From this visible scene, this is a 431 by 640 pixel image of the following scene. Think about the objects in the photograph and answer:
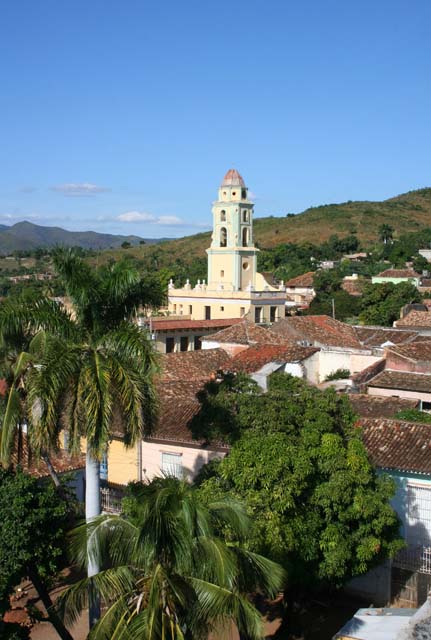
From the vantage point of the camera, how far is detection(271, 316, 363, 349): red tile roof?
29391mm

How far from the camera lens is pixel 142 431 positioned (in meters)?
9.48

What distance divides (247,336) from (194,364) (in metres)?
4.83

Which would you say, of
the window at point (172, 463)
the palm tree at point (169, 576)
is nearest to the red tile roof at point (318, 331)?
the window at point (172, 463)

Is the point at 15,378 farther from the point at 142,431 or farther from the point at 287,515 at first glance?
the point at 287,515

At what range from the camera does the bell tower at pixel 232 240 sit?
142ft

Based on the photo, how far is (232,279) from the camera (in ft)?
145

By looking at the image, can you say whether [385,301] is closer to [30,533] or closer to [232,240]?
[232,240]

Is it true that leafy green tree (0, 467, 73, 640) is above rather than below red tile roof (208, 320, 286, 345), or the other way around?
below

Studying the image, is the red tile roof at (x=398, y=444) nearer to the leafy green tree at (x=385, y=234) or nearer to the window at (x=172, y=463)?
the window at (x=172, y=463)

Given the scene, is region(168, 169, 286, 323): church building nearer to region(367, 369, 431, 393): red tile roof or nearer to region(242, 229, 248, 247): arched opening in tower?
region(242, 229, 248, 247): arched opening in tower

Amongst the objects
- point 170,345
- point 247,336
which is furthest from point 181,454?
point 170,345

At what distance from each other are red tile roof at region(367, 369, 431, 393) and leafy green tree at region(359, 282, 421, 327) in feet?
79.5

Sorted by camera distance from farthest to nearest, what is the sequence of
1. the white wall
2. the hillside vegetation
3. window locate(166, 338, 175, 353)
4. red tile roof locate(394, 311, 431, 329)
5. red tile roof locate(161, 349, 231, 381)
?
the hillside vegetation, red tile roof locate(394, 311, 431, 329), window locate(166, 338, 175, 353), red tile roof locate(161, 349, 231, 381), the white wall

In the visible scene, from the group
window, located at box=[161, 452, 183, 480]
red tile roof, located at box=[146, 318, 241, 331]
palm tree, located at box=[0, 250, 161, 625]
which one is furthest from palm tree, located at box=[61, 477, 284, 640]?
red tile roof, located at box=[146, 318, 241, 331]
